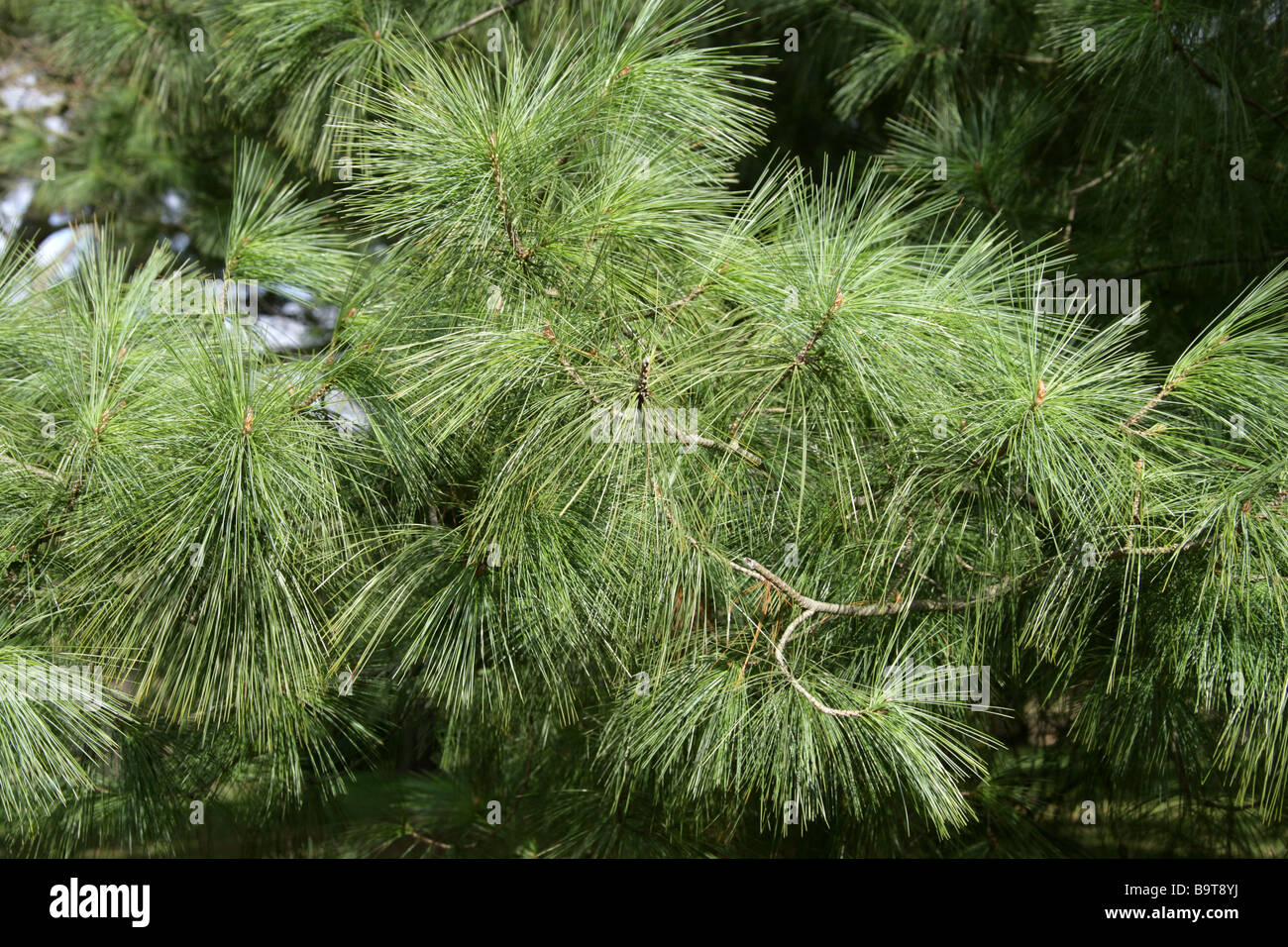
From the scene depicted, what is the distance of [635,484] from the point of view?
838 millimetres

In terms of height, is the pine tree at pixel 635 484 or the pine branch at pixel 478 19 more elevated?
the pine branch at pixel 478 19

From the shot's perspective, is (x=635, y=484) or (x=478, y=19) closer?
(x=635, y=484)

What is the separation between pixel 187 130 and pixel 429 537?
1.79 m

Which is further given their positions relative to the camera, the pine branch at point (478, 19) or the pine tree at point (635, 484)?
the pine branch at point (478, 19)

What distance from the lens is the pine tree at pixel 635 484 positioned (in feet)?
2.52

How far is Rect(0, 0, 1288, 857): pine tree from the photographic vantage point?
0.77 metres

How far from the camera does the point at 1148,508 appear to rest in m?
0.78

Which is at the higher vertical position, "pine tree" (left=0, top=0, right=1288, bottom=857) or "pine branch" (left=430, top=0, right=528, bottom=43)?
"pine branch" (left=430, top=0, right=528, bottom=43)

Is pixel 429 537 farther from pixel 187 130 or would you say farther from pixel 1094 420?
pixel 187 130

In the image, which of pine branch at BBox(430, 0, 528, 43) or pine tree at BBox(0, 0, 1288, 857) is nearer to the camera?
pine tree at BBox(0, 0, 1288, 857)

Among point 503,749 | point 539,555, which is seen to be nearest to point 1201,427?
point 539,555

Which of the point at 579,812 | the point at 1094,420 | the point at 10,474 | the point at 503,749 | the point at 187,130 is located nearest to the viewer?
the point at 1094,420

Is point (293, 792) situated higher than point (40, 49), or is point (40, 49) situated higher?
point (40, 49)

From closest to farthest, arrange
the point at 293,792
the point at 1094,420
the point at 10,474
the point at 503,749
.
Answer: the point at 1094,420
the point at 10,474
the point at 293,792
the point at 503,749
